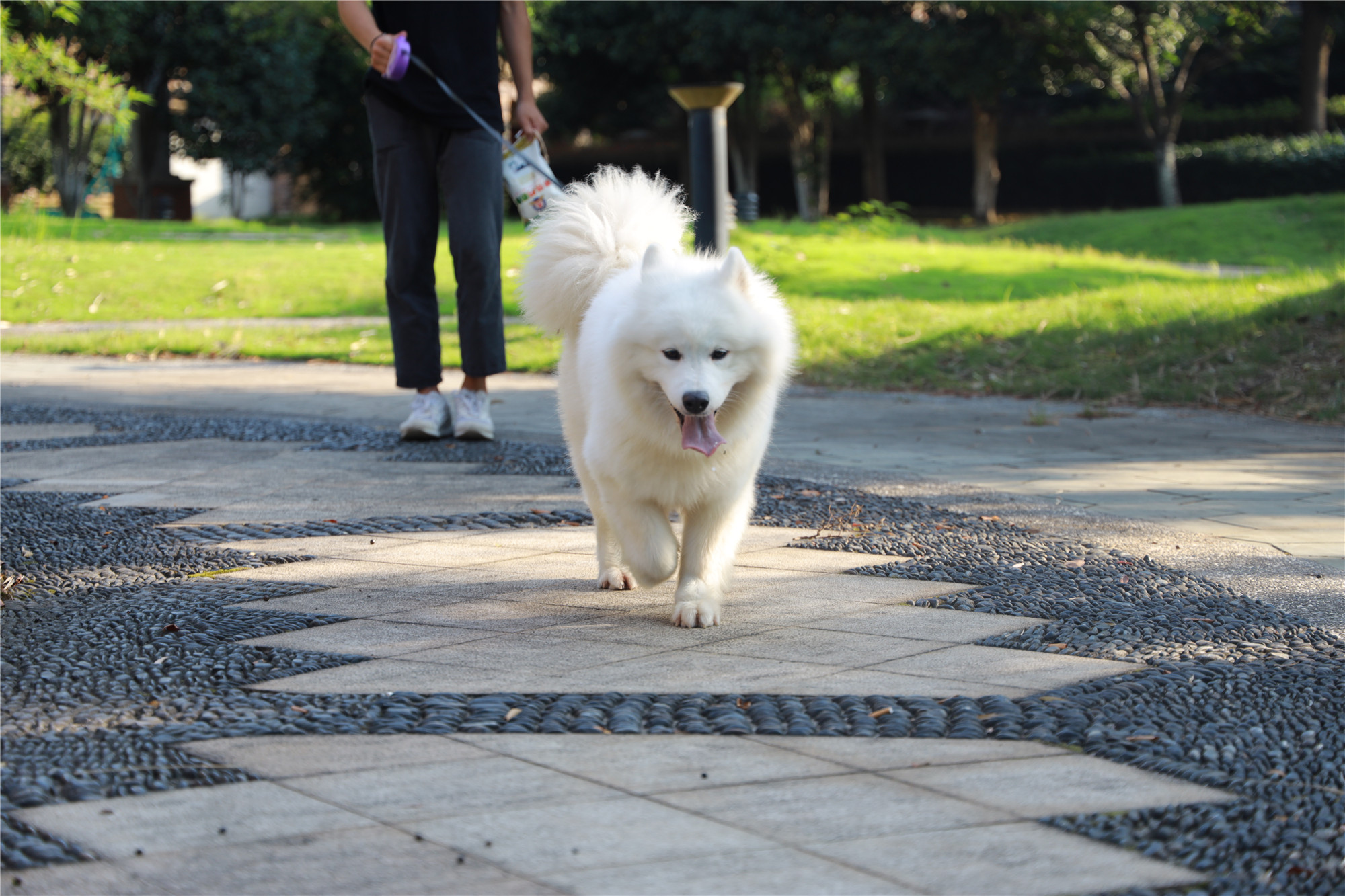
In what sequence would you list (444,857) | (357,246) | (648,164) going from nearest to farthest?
(444,857) < (357,246) < (648,164)

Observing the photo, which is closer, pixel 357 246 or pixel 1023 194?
pixel 357 246

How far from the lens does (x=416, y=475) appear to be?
5.23 metres

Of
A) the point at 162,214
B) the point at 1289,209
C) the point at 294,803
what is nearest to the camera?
the point at 294,803

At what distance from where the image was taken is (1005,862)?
76.0 inches

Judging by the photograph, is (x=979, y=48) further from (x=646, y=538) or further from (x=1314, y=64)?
(x=646, y=538)

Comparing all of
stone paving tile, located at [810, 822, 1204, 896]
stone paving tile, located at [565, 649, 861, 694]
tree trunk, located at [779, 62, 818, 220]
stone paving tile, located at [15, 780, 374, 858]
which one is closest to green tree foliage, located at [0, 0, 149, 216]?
stone paving tile, located at [565, 649, 861, 694]

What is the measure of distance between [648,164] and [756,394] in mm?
35436

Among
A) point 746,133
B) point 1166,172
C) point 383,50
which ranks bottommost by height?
point 383,50

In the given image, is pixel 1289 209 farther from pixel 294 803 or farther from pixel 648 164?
pixel 294 803

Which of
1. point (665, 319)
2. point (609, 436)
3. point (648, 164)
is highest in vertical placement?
point (648, 164)

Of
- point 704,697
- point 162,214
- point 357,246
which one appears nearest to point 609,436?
point 704,697

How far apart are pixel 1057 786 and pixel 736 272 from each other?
170 centimetres

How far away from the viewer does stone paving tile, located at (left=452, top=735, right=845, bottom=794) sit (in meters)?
2.23

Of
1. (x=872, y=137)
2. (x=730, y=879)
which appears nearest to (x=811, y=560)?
(x=730, y=879)
